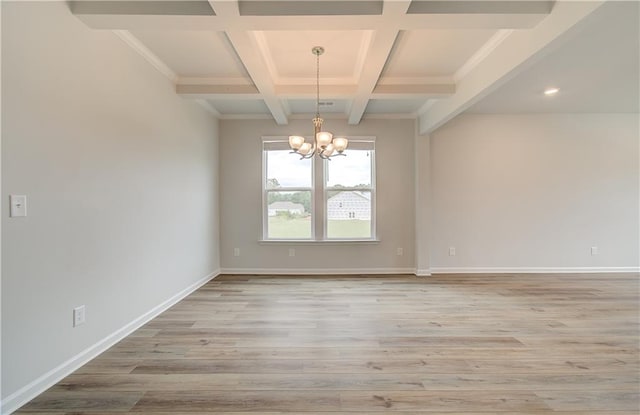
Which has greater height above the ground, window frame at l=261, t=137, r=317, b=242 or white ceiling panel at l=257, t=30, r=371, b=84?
white ceiling panel at l=257, t=30, r=371, b=84

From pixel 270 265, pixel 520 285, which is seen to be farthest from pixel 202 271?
pixel 520 285

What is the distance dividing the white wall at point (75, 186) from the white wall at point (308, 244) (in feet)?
5.00

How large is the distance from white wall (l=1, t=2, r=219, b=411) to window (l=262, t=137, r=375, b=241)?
181 centimetres

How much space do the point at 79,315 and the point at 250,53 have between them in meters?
2.42

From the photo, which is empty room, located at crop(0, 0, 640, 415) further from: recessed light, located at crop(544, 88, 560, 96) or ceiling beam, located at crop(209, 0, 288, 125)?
recessed light, located at crop(544, 88, 560, 96)

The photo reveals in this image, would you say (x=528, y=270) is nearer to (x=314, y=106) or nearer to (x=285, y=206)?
(x=285, y=206)

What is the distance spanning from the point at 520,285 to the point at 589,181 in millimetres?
2319

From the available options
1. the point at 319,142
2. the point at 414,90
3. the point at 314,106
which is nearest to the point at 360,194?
the point at 314,106

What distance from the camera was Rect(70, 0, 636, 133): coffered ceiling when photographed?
1940mm

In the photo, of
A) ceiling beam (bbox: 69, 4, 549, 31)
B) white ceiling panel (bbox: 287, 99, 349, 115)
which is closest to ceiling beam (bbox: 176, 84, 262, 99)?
white ceiling panel (bbox: 287, 99, 349, 115)

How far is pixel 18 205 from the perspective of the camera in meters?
1.60

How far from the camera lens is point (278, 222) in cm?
482

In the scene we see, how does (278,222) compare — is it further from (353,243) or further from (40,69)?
(40,69)

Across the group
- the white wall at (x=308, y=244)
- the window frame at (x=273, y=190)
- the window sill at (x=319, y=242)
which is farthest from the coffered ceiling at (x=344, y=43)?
the window sill at (x=319, y=242)
